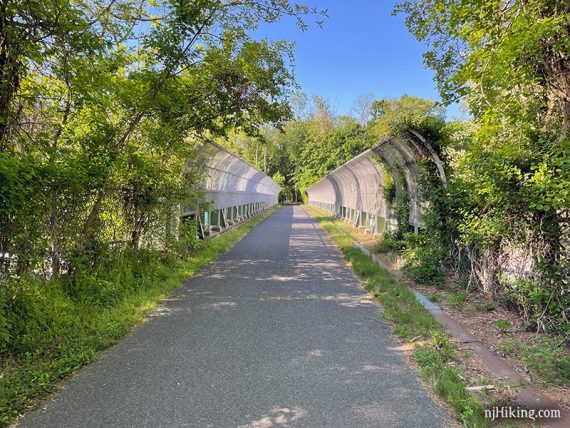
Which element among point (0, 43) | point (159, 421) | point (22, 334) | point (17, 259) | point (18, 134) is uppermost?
point (0, 43)

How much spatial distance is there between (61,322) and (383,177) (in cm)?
1118

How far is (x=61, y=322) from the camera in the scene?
174 inches

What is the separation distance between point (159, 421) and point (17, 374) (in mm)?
1528

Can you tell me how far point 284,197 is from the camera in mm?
81625

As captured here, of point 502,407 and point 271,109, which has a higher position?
point 271,109

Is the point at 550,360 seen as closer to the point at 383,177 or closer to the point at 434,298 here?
the point at 434,298

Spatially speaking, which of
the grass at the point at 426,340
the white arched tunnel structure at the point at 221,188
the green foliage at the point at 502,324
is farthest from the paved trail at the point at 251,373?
the white arched tunnel structure at the point at 221,188

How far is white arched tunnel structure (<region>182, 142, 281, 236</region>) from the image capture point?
469 inches

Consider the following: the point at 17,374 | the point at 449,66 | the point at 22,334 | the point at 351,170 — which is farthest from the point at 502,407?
the point at 351,170

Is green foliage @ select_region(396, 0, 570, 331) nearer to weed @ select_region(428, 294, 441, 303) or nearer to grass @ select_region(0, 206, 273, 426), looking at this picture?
weed @ select_region(428, 294, 441, 303)

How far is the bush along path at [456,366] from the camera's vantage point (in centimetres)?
302

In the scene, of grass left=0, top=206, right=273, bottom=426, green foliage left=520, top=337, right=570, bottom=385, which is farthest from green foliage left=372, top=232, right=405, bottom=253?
grass left=0, top=206, right=273, bottom=426

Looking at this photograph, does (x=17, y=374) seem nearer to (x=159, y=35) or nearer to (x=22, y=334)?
(x=22, y=334)

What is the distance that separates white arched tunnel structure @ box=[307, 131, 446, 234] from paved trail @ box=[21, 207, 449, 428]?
150 inches
